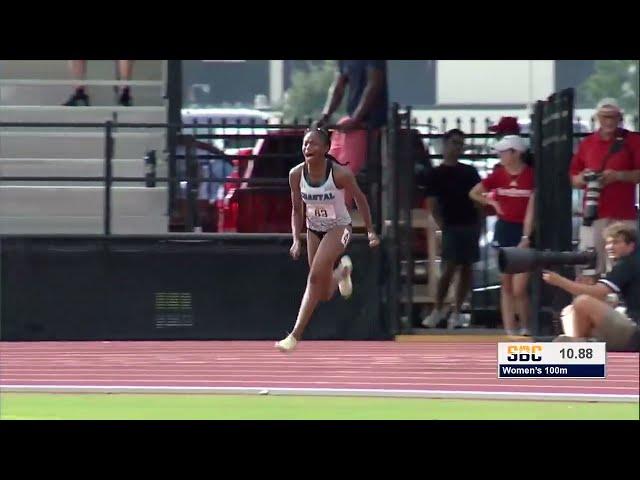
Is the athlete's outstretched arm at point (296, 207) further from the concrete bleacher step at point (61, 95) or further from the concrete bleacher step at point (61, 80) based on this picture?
the concrete bleacher step at point (61, 95)

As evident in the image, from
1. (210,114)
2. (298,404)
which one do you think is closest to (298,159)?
(298,404)

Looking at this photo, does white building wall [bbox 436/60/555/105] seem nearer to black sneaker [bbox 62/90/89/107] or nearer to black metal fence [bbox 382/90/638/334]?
black sneaker [bbox 62/90/89/107]

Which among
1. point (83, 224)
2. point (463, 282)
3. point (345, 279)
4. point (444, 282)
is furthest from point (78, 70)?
point (345, 279)

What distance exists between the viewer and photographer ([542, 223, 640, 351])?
40.5 feet

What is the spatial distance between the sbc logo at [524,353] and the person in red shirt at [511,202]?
114 inches

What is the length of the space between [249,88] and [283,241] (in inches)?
2220

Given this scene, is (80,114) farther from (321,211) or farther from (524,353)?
(524,353)

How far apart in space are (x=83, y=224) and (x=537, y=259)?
7718 mm

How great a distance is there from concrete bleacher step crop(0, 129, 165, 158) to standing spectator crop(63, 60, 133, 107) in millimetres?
489

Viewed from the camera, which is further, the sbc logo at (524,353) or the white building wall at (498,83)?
the white building wall at (498,83)

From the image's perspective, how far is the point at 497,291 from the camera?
679 inches

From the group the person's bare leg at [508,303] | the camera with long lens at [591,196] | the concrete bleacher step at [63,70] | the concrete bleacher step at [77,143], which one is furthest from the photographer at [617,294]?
the concrete bleacher step at [63,70]

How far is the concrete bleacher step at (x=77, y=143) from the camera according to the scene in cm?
1786
